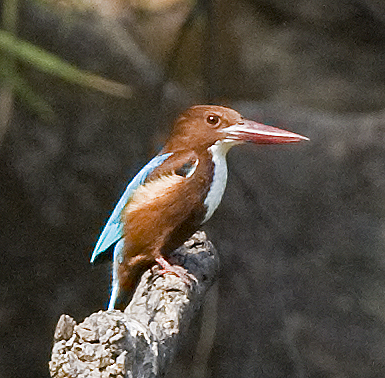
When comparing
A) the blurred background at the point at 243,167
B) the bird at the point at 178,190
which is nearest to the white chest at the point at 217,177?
the bird at the point at 178,190

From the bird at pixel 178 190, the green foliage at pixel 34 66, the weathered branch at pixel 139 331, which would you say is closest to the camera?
the weathered branch at pixel 139 331

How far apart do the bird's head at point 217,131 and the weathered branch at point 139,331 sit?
0.62 feet

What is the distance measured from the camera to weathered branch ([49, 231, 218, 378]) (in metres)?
0.65

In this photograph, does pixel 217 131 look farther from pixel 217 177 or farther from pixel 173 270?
pixel 173 270

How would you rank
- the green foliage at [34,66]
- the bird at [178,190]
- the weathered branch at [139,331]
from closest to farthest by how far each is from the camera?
the weathered branch at [139,331] < the bird at [178,190] < the green foliage at [34,66]

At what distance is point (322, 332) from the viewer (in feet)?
4.24

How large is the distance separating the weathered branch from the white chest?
0.37ft

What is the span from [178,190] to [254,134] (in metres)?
0.13

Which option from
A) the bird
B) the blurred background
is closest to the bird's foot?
the bird

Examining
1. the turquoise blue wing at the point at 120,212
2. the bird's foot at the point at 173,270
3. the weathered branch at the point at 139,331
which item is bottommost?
the weathered branch at the point at 139,331

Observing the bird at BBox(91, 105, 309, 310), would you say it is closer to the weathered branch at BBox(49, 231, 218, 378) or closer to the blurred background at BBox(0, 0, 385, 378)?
the weathered branch at BBox(49, 231, 218, 378)

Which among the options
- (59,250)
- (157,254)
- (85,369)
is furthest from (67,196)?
(85,369)

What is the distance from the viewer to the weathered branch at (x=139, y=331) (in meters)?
0.65

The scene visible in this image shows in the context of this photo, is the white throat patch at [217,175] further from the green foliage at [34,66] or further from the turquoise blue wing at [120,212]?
the green foliage at [34,66]
